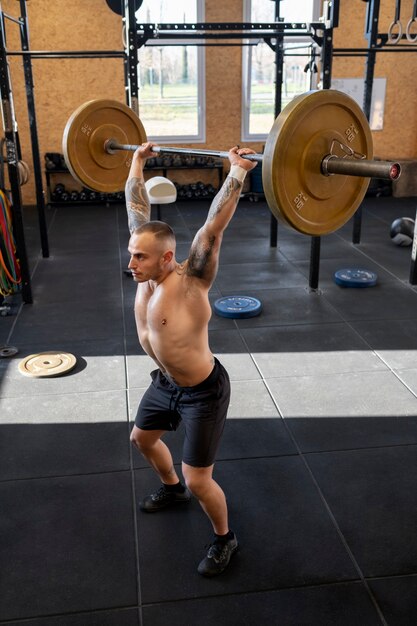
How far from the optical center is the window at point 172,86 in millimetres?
9070

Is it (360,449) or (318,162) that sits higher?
(318,162)

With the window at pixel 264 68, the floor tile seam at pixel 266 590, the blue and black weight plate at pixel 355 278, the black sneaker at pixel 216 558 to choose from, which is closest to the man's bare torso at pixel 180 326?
the black sneaker at pixel 216 558

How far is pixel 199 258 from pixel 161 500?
1.16 metres

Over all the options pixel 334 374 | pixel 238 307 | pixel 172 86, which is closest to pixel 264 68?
pixel 172 86

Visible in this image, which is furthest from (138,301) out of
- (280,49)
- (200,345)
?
(280,49)

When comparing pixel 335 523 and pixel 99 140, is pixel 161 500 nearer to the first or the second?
pixel 335 523

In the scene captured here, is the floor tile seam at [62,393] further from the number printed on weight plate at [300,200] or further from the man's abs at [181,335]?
the number printed on weight plate at [300,200]

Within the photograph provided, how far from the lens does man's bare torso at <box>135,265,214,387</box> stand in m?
2.09

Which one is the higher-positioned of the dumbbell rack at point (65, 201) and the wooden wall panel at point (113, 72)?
the wooden wall panel at point (113, 72)

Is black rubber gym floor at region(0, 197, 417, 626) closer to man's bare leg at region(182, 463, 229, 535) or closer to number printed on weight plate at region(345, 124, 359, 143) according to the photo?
man's bare leg at region(182, 463, 229, 535)

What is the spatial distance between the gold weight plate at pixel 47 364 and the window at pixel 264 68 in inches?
262

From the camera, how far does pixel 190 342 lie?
212 centimetres

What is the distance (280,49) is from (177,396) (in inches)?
194

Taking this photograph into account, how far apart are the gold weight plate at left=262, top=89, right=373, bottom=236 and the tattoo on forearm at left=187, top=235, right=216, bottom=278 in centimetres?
25
